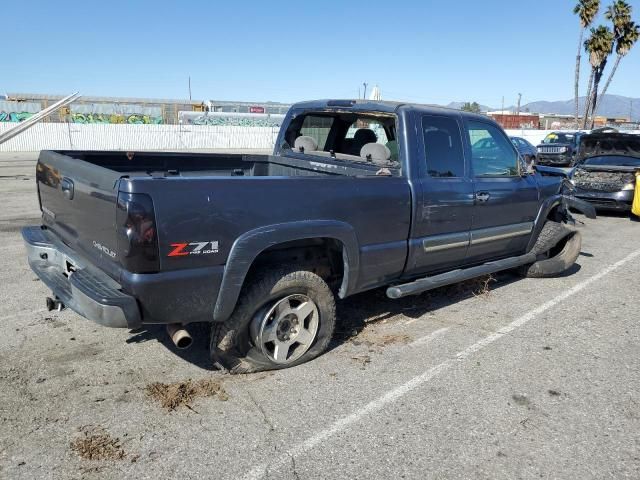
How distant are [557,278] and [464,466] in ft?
14.3

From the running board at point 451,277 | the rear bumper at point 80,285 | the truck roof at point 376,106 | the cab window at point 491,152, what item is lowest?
the running board at point 451,277

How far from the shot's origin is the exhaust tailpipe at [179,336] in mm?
3270

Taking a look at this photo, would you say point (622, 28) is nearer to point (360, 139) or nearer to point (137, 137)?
point (137, 137)

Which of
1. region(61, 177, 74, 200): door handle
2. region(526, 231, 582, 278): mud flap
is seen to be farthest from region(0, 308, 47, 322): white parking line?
region(526, 231, 582, 278): mud flap

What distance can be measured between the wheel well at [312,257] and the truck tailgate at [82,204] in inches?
36.5

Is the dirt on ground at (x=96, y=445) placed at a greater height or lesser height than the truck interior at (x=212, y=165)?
lesser

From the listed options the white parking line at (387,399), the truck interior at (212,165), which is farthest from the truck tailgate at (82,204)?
the white parking line at (387,399)

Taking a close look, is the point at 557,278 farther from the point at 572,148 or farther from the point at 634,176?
the point at 572,148

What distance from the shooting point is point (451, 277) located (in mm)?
4738

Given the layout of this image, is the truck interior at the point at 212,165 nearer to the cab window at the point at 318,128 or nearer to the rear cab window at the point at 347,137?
the rear cab window at the point at 347,137

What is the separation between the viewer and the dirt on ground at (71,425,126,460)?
9.12ft

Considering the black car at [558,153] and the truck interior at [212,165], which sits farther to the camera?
the black car at [558,153]

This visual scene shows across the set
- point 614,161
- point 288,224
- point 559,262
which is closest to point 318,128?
point 288,224

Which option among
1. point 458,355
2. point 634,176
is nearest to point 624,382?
point 458,355
